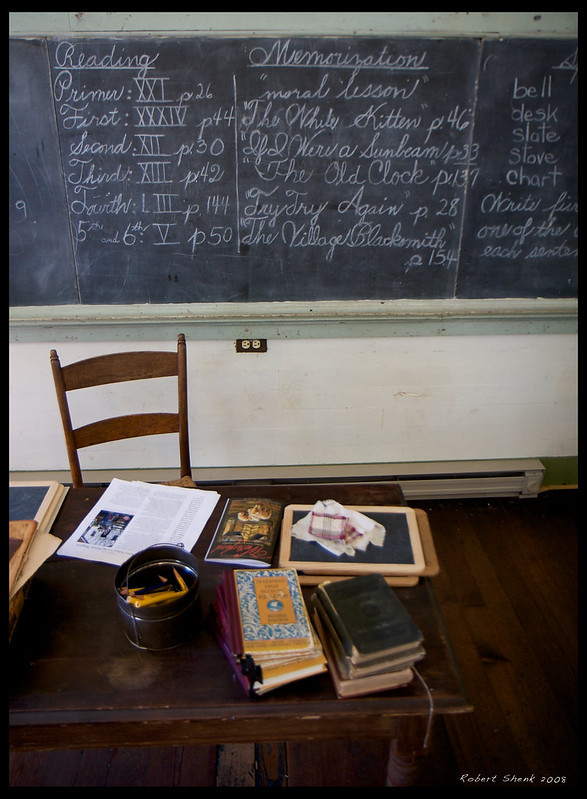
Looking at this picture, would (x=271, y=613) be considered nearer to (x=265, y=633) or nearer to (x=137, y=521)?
(x=265, y=633)

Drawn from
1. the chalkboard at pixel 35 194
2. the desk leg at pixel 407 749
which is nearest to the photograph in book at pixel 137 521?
the desk leg at pixel 407 749

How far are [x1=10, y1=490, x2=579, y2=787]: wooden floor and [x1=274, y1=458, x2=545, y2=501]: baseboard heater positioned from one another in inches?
9.7

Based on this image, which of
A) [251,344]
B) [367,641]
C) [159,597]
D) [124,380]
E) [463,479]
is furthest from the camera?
[463,479]

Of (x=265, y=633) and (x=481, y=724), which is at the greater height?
(x=265, y=633)

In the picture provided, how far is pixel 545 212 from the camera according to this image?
2.13 meters

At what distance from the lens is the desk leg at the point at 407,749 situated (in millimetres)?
950

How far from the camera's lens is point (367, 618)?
3.11ft

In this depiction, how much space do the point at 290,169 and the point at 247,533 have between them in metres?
1.35

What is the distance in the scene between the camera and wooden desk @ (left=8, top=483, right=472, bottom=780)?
91 cm

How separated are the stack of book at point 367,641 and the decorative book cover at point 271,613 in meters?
0.05

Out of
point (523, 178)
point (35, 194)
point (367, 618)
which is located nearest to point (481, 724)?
point (367, 618)

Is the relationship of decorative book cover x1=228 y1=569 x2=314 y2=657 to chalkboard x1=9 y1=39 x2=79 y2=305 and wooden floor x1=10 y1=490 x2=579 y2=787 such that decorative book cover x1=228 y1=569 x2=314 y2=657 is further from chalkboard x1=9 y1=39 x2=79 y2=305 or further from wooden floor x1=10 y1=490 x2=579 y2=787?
chalkboard x1=9 y1=39 x2=79 y2=305

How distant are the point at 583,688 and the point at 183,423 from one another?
56.8 inches

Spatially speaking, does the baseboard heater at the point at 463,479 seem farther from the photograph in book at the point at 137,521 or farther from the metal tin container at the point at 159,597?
the metal tin container at the point at 159,597
